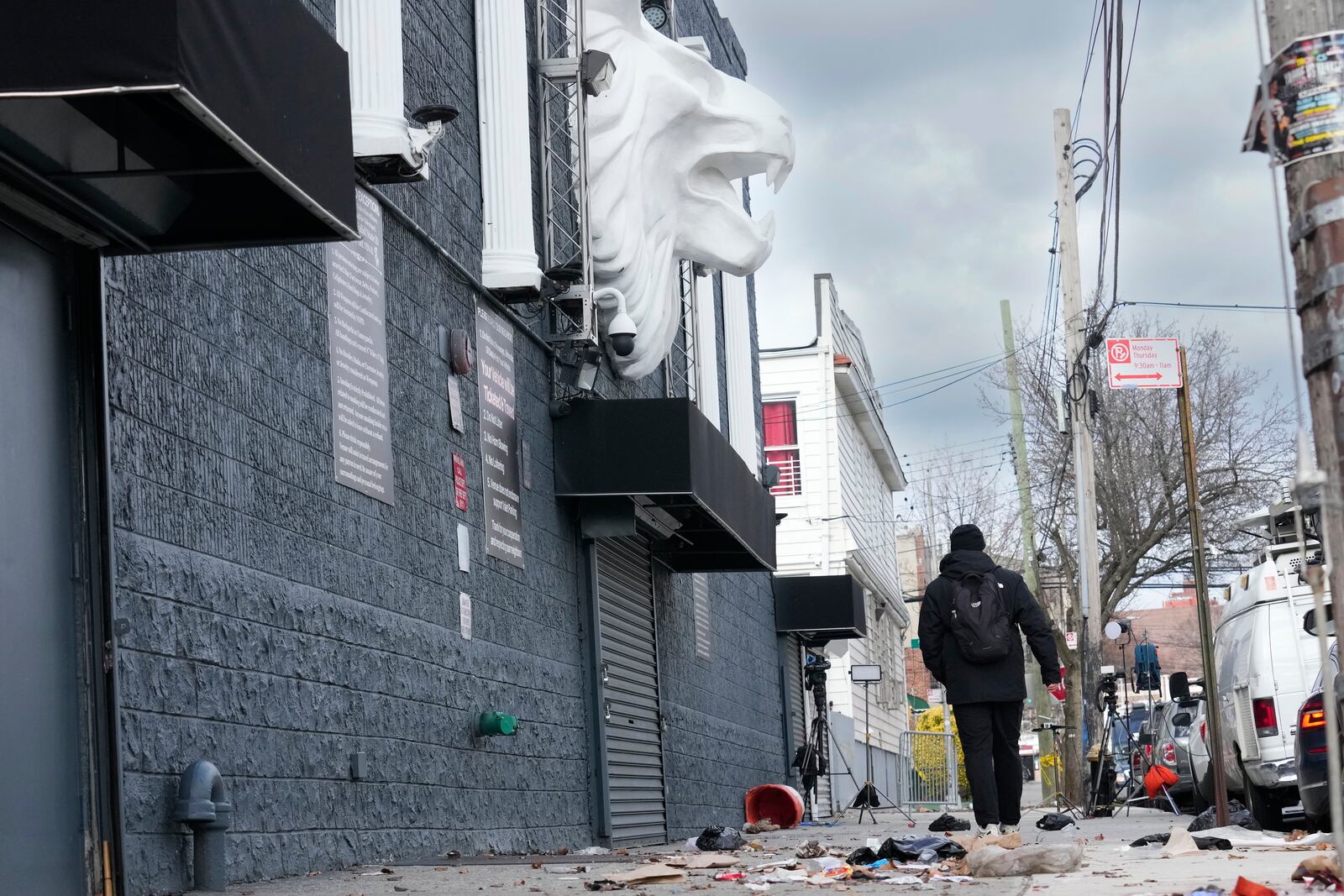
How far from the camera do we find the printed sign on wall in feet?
29.1

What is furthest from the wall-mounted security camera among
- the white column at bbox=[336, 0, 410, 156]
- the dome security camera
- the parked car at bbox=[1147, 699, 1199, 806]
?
the parked car at bbox=[1147, 699, 1199, 806]

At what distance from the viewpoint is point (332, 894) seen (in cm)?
677

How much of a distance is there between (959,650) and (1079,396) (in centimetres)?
1527

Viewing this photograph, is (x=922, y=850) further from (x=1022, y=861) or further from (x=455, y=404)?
(x=455, y=404)

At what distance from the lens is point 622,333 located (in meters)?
13.8

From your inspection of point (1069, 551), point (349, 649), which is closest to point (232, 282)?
point (349, 649)

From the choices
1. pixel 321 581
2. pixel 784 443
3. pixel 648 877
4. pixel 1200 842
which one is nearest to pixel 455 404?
pixel 321 581

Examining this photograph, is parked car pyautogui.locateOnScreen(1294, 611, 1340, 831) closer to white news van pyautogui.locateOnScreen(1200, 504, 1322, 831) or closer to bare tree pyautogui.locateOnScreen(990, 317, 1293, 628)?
white news van pyautogui.locateOnScreen(1200, 504, 1322, 831)

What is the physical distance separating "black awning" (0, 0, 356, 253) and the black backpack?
5.15 metres

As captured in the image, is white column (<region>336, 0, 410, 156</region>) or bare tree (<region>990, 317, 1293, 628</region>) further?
bare tree (<region>990, 317, 1293, 628</region>)

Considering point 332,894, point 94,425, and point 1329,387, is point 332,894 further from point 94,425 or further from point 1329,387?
point 1329,387

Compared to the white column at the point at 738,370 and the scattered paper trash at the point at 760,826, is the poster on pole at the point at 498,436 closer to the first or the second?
the scattered paper trash at the point at 760,826

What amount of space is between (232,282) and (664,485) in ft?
19.3

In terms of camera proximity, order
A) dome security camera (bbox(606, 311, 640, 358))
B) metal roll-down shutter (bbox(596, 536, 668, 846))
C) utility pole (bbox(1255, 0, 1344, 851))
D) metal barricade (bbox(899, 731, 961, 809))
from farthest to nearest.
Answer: metal barricade (bbox(899, 731, 961, 809)), metal roll-down shutter (bbox(596, 536, 668, 846)), dome security camera (bbox(606, 311, 640, 358)), utility pole (bbox(1255, 0, 1344, 851))
